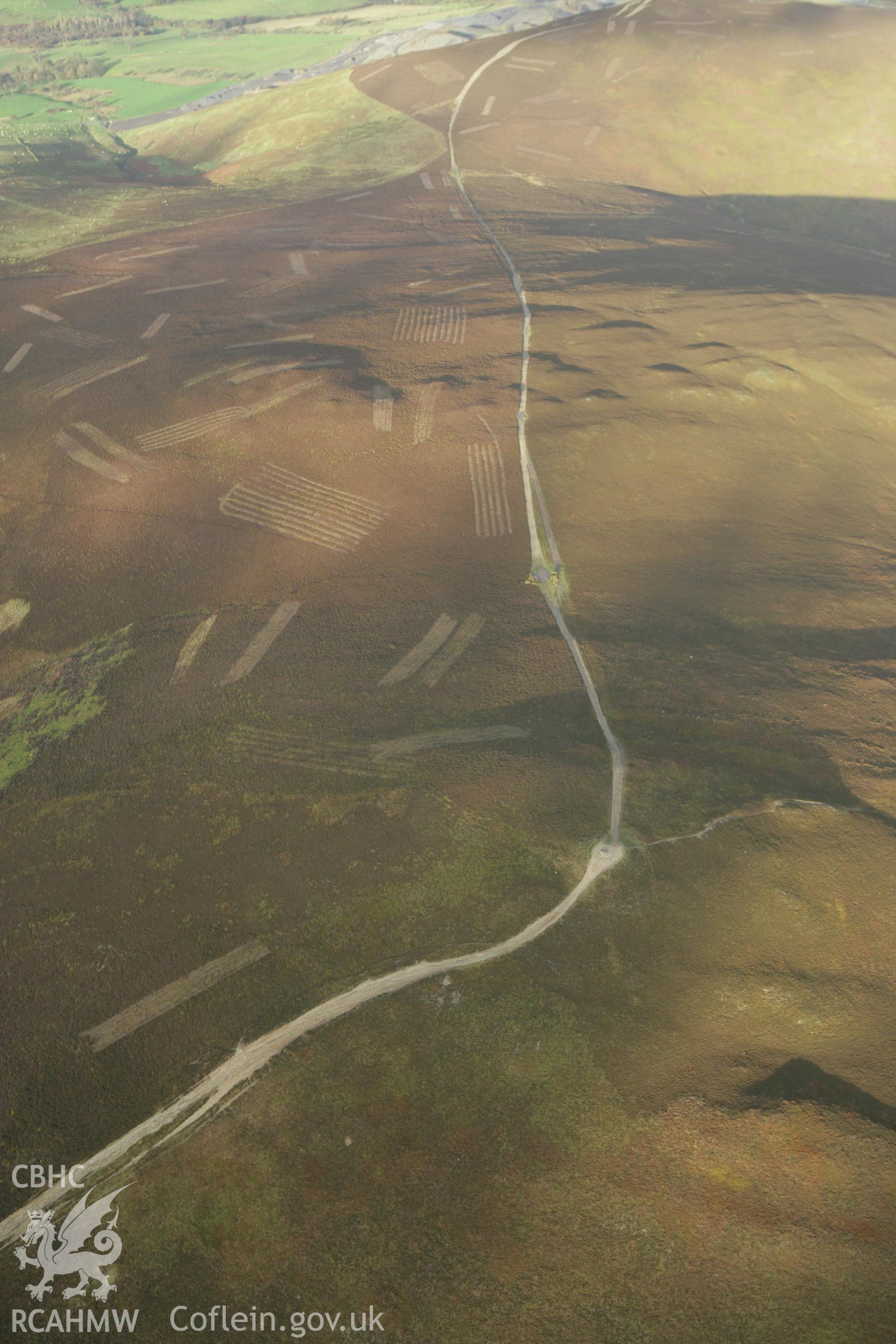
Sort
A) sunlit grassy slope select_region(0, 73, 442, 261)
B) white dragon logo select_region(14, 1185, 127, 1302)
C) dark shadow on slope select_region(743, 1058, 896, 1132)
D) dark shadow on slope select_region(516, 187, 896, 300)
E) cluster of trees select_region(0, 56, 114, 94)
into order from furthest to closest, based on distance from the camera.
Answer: cluster of trees select_region(0, 56, 114, 94) < sunlit grassy slope select_region(0, 73, 442, 261) < dark shadow on slope select_region(516, 187, 896, 300) < dark shadow on slope select_region(743, 1058, 896, 1132) < white dragon logo select_region(14, 1185, 127, 1302)

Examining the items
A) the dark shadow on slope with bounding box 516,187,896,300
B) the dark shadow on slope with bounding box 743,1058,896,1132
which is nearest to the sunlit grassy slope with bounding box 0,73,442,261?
the dark shadow on slope with bounding box 516,187,896,300

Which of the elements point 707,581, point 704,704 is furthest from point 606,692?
point 707,581

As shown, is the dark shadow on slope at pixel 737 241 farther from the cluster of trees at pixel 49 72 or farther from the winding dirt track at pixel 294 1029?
the cluster of trees at pixel 49 72

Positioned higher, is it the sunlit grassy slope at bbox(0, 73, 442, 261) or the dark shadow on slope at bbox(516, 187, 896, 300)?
the sunlit grassy slope at bbox(0, 73, 442, 261)

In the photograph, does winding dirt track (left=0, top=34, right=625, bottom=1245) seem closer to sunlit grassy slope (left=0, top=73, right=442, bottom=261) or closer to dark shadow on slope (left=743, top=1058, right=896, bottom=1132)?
dark shadow on slope (left=743, top=1058, right=896, bottom=1132)

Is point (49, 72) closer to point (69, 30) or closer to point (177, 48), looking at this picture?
point (177, 48)

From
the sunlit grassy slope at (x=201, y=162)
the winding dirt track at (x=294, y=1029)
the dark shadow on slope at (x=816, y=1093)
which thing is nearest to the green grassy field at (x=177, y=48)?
the sunlit grassy slope at (x=201, y=162)
